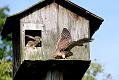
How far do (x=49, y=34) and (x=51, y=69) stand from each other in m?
1.12

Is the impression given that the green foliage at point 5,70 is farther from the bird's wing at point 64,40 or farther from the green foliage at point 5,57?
the bird's wing at point 64,40

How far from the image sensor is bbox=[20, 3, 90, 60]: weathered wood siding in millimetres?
13953

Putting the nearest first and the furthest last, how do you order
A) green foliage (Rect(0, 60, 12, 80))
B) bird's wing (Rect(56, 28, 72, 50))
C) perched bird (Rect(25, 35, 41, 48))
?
bird's wing (Rect(56, 28, 72, 50)) → perched bird (Rect(25, 35, 41, 48)) → green foliage (Rect(0, 60, 12, 80))

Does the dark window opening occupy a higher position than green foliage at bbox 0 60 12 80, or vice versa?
the dark window opening

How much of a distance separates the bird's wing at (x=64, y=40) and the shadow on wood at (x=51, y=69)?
42 centimetres

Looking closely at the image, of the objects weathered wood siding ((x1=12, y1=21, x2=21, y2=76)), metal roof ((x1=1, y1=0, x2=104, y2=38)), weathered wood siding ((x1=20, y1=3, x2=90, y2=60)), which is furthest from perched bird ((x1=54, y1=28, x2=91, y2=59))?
weathered wood siding ((x1=12, y1=21, x2=21, y2=76))

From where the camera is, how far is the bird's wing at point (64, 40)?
14.0 meters

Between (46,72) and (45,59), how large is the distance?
0.88m

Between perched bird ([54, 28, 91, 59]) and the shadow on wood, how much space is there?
196mm

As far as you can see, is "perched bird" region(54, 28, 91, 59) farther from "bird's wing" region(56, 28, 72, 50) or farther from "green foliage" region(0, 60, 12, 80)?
"green foliage" region(0, 60, 12, 80)

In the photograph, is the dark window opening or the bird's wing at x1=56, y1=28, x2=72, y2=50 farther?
the dark window opening

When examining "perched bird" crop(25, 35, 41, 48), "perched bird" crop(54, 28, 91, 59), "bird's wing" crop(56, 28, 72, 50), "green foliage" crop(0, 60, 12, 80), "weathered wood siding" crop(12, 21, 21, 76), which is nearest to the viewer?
"perched bird" crop(54, 28, 91, 59)

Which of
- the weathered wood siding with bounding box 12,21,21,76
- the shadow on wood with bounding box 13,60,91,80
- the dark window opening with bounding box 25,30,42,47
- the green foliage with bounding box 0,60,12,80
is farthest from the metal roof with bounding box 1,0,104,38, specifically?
the green foliage with bounding box 0,60,12,80

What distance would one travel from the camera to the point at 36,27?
1411cm
